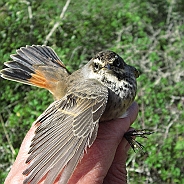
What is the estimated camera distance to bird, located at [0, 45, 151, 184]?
9.00 ft

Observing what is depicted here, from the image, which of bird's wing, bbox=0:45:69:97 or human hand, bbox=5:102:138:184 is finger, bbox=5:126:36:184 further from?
bird's wing, bbox=0:45:69:97

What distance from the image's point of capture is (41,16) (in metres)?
7.10

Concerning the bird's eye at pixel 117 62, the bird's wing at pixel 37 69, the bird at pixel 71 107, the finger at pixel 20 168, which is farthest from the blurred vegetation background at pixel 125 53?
the finger at pixel 20 168

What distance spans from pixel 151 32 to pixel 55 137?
4.87m

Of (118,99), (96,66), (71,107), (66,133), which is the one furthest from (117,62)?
(66,133)

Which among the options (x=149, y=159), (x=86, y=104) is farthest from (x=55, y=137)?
(x=149, y=159)

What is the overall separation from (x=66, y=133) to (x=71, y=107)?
33cm

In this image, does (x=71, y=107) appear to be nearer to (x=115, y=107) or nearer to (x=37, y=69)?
(x=115, y=107)

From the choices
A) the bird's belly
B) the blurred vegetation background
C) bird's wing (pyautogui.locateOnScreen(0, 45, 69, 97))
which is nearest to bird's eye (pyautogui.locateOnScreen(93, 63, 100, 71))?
the bird's belly

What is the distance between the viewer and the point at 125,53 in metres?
6.10

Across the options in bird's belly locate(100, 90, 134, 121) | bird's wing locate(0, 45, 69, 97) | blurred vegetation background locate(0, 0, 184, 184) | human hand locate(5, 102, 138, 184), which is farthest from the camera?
blurred vegetation background locate(0, 0, 184, 184)

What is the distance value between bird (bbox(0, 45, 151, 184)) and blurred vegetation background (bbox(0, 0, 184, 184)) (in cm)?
132

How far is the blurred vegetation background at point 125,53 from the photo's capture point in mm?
5012

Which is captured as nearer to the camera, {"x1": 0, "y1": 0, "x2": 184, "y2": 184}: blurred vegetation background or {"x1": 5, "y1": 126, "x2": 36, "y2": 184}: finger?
{"x1": 5, "y1": 126, "x2": 36, "y2": 184}: finger
